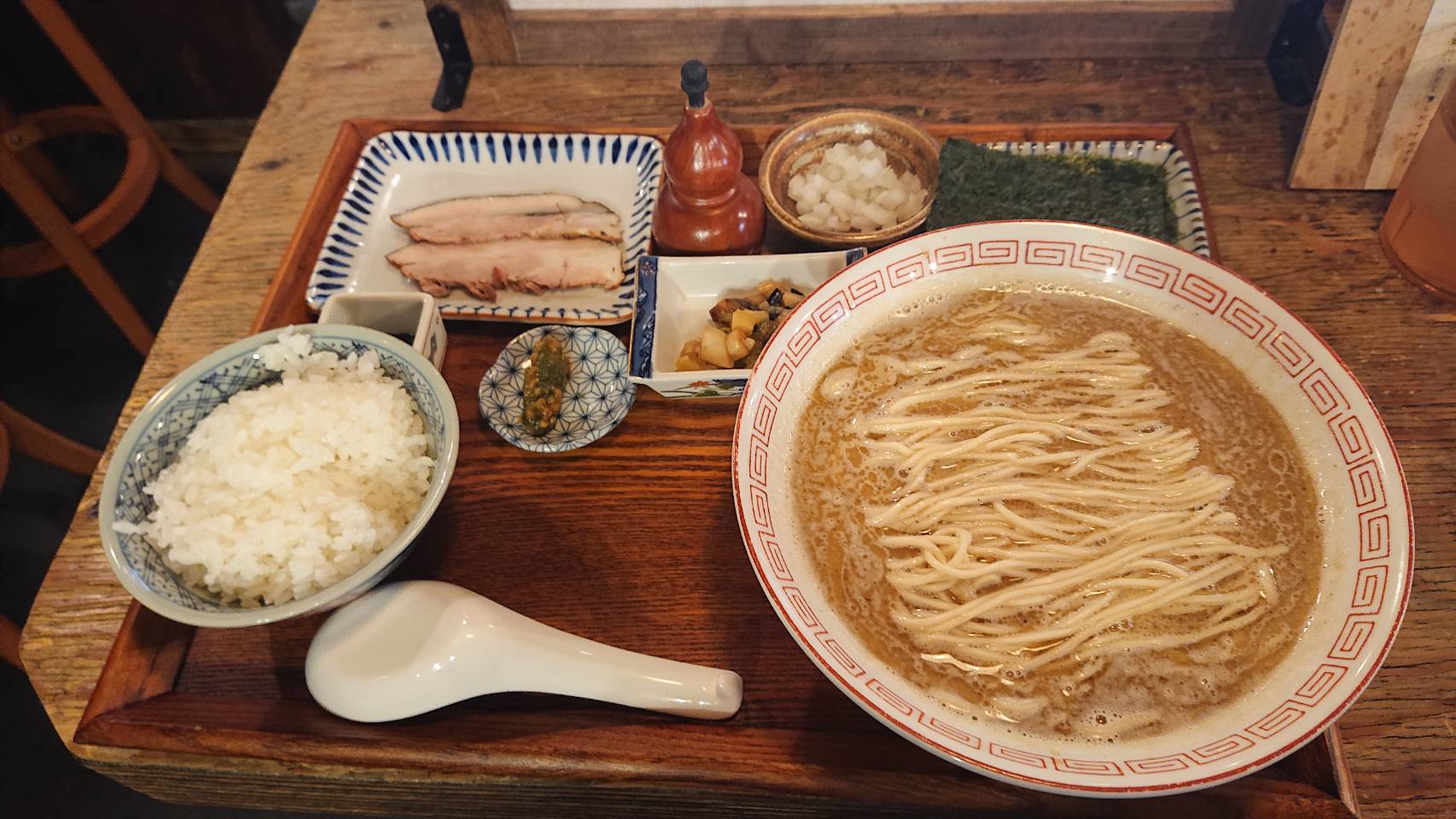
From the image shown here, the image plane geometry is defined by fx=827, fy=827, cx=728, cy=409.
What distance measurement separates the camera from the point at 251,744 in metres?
1.54

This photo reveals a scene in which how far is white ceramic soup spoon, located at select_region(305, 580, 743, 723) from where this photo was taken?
1.46 meters

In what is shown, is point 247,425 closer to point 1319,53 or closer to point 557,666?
point 557,666

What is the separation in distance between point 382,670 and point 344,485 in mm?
399

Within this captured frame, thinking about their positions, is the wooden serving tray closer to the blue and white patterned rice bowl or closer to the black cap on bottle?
the blue and white patterned rice bowl

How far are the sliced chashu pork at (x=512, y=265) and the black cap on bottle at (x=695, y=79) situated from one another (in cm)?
54

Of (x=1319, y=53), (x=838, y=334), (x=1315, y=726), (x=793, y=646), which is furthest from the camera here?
(x=1319, y=53)

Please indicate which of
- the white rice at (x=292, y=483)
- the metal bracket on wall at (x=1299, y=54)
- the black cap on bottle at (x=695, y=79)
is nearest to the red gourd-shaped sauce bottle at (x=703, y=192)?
the black cap on bottle at (x=695, y=79)

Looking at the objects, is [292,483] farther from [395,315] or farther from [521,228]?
[521,228]

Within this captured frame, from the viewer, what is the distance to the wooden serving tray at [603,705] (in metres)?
1.45

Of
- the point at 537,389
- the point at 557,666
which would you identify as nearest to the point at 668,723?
the point at 557,666

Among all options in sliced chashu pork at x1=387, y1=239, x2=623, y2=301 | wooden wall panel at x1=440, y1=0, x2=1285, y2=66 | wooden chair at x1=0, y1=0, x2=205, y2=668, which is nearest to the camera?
sliced chashu pork at x1=387, y1=239, x2=623, y2=301

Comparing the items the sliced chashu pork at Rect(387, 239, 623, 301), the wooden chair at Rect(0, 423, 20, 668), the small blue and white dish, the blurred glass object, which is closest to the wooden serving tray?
the small blue and white dish

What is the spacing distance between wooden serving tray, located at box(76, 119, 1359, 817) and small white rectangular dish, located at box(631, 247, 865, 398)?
0.12m

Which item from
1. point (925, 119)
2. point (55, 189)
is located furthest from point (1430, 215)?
point (55, 189)
